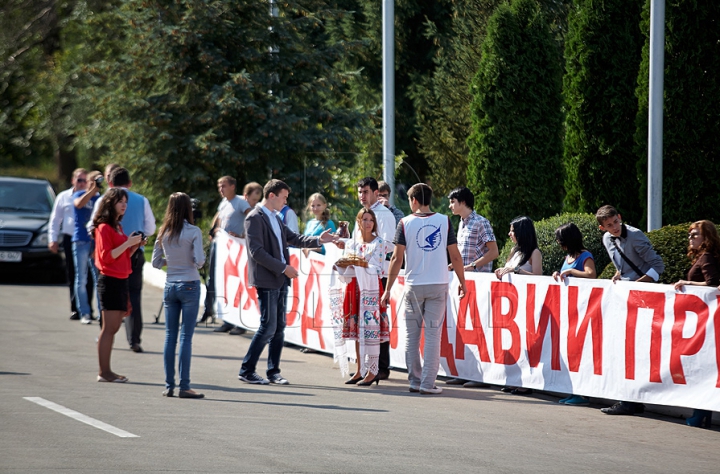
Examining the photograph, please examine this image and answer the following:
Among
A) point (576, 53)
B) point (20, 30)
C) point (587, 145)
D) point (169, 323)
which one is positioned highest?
point (20, 30)

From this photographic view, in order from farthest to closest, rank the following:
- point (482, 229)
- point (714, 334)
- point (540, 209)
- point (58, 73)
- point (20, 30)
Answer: point (20, 30) → point (58, 73) → point (540, 209) → point (482, 229) → point (714, 334)

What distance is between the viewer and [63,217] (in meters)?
15.9

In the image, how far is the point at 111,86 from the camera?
23.2 m

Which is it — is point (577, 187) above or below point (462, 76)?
below

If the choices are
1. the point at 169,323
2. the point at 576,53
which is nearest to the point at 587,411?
the point at 169,323

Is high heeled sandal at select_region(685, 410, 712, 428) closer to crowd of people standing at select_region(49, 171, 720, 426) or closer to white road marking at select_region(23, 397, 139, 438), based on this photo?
crowd of people standing at select_region(49, 171, 720, 426)

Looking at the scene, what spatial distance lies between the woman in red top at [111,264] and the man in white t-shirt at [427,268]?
2.76 meters

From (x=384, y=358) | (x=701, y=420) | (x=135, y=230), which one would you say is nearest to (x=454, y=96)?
(x=135, y=230)

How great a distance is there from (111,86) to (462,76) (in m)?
7.93

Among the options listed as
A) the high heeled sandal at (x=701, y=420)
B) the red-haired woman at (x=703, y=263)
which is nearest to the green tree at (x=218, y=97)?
the red-haired woman at (x=703, y=263)

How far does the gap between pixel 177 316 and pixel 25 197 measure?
1306 centimetres

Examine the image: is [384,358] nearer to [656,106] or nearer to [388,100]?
[656,106]

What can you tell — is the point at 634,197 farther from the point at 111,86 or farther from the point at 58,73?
the point at 58,73

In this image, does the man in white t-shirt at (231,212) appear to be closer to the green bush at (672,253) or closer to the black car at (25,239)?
the green bush at (672,253)
